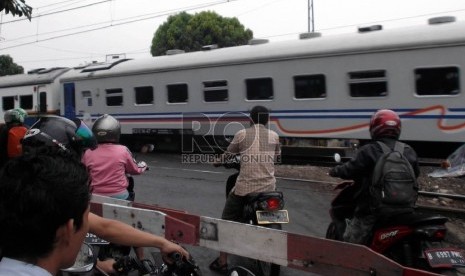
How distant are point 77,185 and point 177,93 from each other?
1342 centimetres

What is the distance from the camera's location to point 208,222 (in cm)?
326

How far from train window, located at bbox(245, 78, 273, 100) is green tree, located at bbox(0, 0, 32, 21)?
325 inches

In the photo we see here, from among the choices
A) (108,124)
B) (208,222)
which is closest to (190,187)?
(108,124)

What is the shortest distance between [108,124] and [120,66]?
42.4 ft

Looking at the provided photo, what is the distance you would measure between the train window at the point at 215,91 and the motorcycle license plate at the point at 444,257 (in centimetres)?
1043

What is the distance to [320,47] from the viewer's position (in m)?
11.7

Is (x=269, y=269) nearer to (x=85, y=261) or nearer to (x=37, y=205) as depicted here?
(x=85, y=261)

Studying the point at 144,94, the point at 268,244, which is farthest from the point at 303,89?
the point at 268,244

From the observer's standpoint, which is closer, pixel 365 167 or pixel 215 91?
pixel 365 167

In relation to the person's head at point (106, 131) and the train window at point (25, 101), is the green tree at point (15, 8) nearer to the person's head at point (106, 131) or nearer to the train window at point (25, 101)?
the person's head at point (106, 131)

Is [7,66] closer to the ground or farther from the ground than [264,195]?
farther from the ground

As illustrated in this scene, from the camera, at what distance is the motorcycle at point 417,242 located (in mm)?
3188

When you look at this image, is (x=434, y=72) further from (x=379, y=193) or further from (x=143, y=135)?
(x=143, y=135)

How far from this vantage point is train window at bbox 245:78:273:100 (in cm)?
1266
